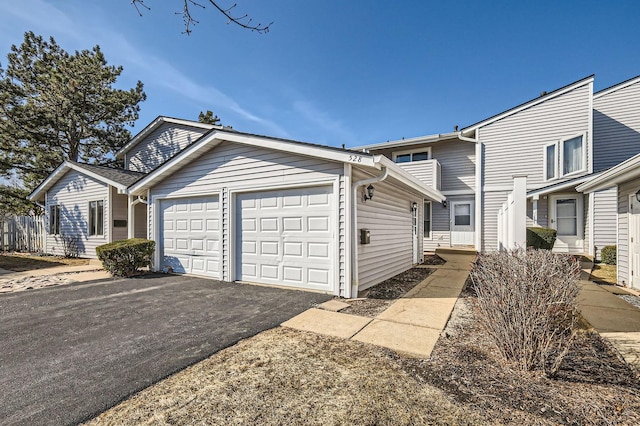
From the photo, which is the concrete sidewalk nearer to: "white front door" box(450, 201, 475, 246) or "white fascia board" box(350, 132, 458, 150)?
"white front door" box(450, 201, 475, 246)

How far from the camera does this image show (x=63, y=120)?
59.3 ft

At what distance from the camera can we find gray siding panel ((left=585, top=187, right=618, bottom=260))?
405 inches

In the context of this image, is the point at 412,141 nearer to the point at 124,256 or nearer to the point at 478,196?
the point at 478,196

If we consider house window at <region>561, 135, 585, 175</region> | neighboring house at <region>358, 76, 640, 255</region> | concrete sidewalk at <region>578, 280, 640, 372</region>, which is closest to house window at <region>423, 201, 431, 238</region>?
neighboring house at <region>358, 76, 640, 255</region>

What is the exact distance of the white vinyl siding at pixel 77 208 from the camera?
11.9 m

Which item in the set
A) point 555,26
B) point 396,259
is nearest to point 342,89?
point 555,26

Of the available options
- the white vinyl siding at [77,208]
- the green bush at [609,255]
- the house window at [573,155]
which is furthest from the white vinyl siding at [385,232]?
the white vinyl siding at [77,208]

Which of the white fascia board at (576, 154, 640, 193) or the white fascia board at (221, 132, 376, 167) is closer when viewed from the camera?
the white fascia board at (576, 154, 640, 193)

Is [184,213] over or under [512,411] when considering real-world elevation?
over

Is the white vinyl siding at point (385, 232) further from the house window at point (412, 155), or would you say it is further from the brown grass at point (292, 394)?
the house window at point (412, 155)

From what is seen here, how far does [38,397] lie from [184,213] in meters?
6.24

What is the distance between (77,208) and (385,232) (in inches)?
517

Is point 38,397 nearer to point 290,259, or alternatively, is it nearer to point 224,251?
point 290,259

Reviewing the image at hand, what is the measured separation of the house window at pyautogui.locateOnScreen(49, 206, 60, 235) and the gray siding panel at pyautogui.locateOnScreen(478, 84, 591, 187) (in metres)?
19.3
